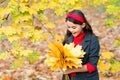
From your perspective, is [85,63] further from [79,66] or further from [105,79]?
[105,79]

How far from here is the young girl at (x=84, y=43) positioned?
3.30 metres

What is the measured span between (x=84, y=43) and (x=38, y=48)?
460cm

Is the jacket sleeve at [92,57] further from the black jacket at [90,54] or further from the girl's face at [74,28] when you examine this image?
the girl's face at [74,28]

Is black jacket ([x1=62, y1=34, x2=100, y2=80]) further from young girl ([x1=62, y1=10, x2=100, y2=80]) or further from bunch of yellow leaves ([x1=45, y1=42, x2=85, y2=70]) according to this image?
bunch of yellow leaves ([x1=45, y1=42, x2=85, y2=70])

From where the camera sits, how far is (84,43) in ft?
11.2

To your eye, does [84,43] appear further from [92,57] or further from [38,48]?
[38,48]

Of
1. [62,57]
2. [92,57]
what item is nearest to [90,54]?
[92,57]

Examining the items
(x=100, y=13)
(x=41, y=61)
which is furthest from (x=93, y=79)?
(x=100, y=13)

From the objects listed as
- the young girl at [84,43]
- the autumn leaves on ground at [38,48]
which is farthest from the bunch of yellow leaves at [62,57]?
the autumn leaves on ground at [38,48]

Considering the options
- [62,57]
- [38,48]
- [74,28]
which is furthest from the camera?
[38,48]

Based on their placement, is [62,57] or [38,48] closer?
[62,57]

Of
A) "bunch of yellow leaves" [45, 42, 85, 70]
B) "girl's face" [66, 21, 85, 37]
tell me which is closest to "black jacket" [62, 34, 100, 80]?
"girl's face" [66, 21, 85, 37]

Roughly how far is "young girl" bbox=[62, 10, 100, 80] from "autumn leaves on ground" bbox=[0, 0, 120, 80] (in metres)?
0.67

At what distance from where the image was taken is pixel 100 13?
1013 centimetres
